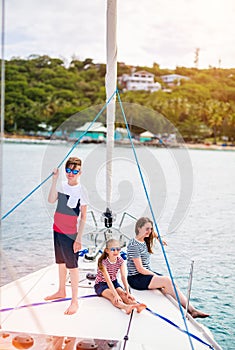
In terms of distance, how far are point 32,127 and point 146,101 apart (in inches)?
157

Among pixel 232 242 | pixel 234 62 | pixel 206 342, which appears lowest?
pixel 232 242

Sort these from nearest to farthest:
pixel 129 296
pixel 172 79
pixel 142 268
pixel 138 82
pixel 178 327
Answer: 1. pixel 178 327
2. pixel 129 296
3. pixel 142 268
4. pixel 138 82
5. pixel 172 79

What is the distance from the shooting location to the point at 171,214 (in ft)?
26.3

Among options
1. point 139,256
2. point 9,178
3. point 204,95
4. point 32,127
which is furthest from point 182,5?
point 139,256

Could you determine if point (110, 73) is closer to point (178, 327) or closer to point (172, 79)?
point (178, 327)

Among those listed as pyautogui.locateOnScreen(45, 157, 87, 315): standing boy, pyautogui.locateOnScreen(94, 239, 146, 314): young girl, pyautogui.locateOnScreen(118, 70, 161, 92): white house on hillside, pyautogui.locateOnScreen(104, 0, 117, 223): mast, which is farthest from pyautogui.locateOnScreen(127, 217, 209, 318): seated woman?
pyautogui.locateOnScreen(118, 70, 161, 92): white house on hillside

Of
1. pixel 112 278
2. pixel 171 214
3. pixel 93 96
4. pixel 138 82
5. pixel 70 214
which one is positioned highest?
pixel 138 82

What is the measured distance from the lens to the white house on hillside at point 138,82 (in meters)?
17.3

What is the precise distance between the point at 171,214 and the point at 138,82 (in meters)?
10.3

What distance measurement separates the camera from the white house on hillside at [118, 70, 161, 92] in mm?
17328

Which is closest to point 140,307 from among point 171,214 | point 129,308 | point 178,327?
point 129,308

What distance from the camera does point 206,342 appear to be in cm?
205

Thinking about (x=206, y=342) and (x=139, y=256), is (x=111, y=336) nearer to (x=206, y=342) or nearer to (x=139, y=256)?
(x=206, y=342)

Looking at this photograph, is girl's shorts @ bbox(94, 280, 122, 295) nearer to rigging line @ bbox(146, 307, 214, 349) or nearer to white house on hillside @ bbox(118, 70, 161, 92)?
rigging line @ bbox(146, 307, 214, 349)
